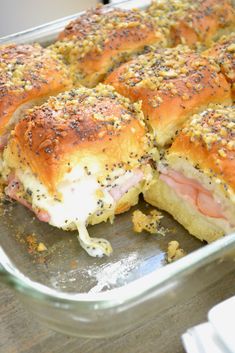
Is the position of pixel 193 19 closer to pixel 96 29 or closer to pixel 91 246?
pixel 96 29

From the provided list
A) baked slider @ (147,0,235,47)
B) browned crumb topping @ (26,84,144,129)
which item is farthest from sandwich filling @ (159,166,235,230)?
baked slider @ (147,0,235,47)

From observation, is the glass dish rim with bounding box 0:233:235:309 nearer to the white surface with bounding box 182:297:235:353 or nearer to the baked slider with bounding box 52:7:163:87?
the white surface with bounding box 182:297:235:353

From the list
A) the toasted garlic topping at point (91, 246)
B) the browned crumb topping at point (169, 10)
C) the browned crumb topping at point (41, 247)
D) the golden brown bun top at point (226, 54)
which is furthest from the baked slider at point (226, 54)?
the browned crumb topping at point (41, 247)

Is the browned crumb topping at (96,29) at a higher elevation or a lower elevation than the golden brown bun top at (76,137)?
higher

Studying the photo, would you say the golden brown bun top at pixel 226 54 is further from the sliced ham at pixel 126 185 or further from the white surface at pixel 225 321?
the white surface at pixel 225 321

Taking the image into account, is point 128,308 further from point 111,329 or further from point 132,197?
point 132,197

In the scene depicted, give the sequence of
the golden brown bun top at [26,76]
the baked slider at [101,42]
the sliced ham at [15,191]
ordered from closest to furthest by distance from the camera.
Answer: the sliced ham at [15,191] → the golden brown bun top at [26,76] → the baked slider at [101,42]

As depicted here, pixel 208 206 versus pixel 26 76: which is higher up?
pixel 26 76

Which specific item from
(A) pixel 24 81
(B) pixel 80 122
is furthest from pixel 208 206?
(A) pixel 24 81
